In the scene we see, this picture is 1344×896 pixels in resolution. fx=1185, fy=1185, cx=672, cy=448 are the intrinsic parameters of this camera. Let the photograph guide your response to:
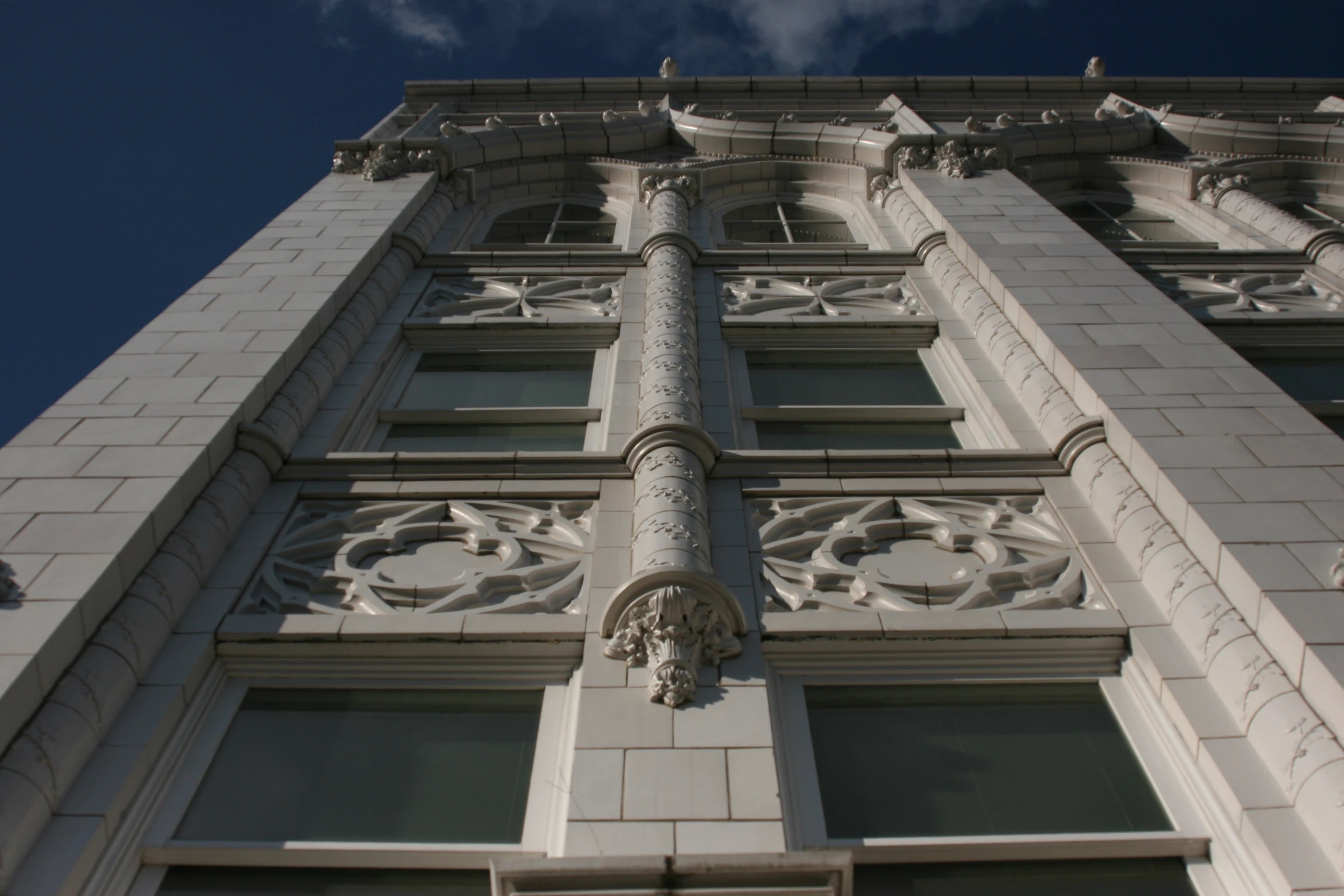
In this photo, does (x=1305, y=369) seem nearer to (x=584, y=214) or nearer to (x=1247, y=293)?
(x=1247, y=293)

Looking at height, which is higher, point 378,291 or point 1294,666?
point 378,291

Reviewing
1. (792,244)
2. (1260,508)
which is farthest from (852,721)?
(792,244)

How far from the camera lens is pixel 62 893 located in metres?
5.31

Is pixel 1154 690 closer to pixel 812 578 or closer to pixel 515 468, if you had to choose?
pixel 812 578

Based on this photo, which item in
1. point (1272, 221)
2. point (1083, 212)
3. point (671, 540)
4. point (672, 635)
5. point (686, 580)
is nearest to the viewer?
point (672, 635)

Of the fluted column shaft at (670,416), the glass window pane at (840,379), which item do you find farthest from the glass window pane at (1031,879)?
the glass window pane at (840,379)

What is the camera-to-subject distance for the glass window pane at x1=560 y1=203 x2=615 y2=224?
1775 centimetres

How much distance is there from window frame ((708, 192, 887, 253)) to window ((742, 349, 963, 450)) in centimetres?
265

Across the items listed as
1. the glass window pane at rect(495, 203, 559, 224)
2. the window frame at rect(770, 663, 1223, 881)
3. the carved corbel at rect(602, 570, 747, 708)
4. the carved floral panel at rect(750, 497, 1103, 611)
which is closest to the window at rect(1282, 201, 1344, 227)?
the glass window pane at rect(495, 203, 559, 224)

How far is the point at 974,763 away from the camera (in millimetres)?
6453

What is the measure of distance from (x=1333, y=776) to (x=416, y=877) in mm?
4392

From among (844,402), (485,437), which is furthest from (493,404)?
(844,402)

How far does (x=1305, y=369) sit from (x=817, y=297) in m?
4.93

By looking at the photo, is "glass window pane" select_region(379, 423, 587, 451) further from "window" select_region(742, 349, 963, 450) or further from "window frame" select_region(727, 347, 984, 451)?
"window" select_region(742, 349, 963, 450)
